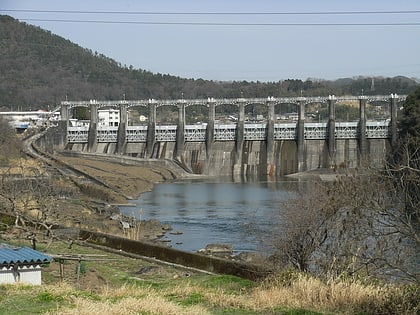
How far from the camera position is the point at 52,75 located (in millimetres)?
141125

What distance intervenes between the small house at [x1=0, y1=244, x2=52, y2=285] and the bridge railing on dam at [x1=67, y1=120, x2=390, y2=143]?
180 ft

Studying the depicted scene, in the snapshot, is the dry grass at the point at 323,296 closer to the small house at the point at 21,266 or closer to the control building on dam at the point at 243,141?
the small house at the point at 21,266

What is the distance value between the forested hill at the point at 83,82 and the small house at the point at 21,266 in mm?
107118

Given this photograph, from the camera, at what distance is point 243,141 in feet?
214

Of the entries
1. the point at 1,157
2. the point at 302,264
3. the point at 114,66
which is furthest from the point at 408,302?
the point at 114,66

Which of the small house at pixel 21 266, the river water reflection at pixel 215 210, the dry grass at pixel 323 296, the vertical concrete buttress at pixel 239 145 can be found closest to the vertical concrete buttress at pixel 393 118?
the river water reflection at pixel 215 210

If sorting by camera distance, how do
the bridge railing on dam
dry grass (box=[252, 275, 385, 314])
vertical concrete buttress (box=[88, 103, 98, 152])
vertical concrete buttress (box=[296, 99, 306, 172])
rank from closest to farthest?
dry grass (box=[252, 275, 385, 314]), vertical concrete buttress (box=[296, 99, 306, 172]), the bridge railing on dam, vertical concrete buttress (box=[88, 103, 98, 152])

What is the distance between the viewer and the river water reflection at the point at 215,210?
2416 cm

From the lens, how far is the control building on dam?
63.5m

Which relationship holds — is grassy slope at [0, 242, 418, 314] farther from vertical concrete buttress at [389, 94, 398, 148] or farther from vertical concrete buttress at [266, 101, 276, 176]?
vertical concrete buttress at [266, 101, 276, 176]

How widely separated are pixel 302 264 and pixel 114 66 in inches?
5848

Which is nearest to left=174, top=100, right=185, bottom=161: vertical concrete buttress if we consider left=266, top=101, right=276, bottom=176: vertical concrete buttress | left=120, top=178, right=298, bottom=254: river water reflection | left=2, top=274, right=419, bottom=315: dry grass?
left=266, top=101, right=276, bottom=176: vertical concrete buttress

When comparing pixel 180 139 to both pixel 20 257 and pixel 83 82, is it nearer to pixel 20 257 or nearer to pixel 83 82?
pixel 20 257

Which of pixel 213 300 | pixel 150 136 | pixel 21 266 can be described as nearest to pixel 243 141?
→ pixel 150 136
